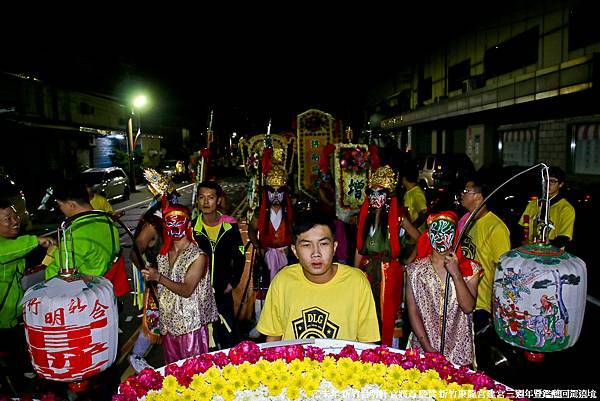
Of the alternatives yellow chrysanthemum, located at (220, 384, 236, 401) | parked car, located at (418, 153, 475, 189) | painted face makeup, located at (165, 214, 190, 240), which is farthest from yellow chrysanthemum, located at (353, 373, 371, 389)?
parked car, located at (418, 153, 475, 189)

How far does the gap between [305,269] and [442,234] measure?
3.68 feet

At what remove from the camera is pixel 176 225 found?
3877 mm

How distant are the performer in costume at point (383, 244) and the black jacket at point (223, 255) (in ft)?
4.85

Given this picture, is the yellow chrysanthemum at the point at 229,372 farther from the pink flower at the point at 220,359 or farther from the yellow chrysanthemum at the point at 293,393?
the yellow chrysanthemum at the point at 293,393

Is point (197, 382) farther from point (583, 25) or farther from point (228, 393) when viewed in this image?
point (583, 25)

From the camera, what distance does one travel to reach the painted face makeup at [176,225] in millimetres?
3865

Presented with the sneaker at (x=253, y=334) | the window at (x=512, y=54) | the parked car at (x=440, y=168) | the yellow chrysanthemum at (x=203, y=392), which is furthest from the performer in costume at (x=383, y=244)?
the window at (x=512, y=54)

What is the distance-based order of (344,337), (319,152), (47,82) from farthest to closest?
(47,82), (319,152), (344,337)

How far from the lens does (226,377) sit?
8.09ft

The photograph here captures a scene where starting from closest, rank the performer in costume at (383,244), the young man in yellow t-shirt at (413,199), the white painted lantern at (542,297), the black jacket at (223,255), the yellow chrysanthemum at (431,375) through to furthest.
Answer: the yellow chrysanthemum at (431,375), the white painted lantern at (542,297), the performer in costume at (383,244), the black jacket at (223,255), the young man in yellow t-shirt at (413,199)

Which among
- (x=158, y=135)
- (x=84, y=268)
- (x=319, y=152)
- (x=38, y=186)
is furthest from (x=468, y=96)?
(x=158, y=135)

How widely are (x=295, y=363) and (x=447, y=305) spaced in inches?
53.0

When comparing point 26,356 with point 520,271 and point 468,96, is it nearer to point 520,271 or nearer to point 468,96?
point 520,271

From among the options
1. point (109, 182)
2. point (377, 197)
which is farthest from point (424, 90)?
point (377, 197)
